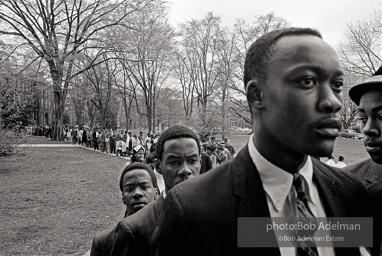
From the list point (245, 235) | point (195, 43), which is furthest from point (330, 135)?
point (195, 43)

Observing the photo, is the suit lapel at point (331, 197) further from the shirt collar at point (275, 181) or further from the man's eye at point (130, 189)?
the man's eye at point (130, 189)

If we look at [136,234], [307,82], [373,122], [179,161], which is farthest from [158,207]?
[307,82]

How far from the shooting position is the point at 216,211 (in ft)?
4.80

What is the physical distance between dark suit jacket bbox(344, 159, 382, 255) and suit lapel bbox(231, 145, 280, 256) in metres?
0.66

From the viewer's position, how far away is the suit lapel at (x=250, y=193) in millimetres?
1462

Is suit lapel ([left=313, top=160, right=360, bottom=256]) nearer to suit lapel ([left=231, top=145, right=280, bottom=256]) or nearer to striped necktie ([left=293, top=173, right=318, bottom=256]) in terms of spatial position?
striped necktie ([left=293, top=173, right=318, bottom=256])

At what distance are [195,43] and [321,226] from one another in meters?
39.4

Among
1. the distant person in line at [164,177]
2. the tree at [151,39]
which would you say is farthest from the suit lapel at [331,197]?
the tree at [151,39]

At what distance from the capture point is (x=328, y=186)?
5.57 feet

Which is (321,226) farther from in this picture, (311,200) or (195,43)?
(195,43)

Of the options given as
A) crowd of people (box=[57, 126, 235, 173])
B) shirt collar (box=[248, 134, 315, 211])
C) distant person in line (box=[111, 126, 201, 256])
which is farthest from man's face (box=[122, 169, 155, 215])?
crowd of people (box=[57, 126, 235, 173])

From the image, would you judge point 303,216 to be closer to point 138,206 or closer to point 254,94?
point 254,94

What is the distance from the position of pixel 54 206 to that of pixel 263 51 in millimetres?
10069

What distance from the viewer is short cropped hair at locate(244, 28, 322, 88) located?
152 cm
